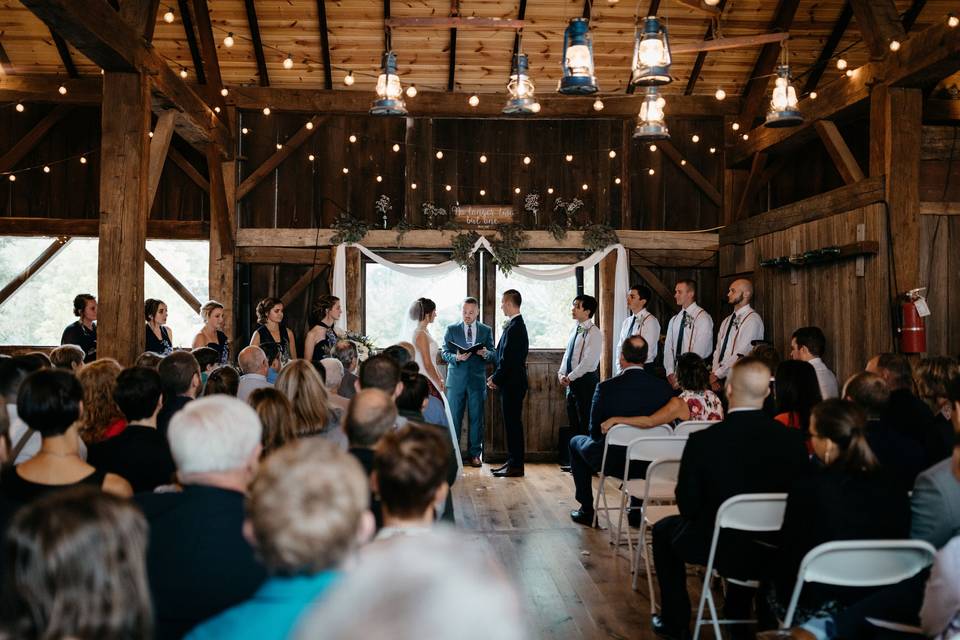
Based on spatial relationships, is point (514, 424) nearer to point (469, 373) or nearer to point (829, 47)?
point (469, 373)

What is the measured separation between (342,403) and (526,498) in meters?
2.81

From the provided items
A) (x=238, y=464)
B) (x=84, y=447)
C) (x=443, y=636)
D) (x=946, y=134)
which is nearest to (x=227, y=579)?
(x=238, y=464)

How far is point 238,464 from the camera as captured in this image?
2479 millimetres

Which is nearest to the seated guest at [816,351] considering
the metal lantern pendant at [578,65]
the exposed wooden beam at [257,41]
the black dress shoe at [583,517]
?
the black dress shoe at [583,517]

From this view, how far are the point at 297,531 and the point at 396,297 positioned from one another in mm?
8473

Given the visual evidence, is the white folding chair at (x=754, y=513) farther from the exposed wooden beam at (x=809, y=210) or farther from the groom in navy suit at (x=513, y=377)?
the groom in navy suit at (x=513, y=377)

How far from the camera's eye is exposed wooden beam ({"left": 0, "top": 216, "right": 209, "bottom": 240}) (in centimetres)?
1002

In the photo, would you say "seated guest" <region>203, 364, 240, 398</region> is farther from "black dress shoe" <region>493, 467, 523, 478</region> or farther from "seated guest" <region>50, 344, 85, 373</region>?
"black dress shoe" <region>493, 467, 523, 478</region>

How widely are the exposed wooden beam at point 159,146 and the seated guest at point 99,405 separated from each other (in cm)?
350

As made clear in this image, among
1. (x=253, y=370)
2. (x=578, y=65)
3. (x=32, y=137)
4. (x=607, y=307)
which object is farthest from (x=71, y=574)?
(x=32, y=137)

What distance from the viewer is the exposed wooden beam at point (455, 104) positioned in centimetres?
987

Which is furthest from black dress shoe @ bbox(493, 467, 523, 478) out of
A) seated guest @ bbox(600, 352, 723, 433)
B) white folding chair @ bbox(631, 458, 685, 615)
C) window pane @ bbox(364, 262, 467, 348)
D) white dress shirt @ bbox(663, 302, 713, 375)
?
white folding chair @ bbox(631, 458, 685, 615)

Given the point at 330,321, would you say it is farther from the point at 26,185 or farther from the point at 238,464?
the point at 238,464

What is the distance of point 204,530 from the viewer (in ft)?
7.65
